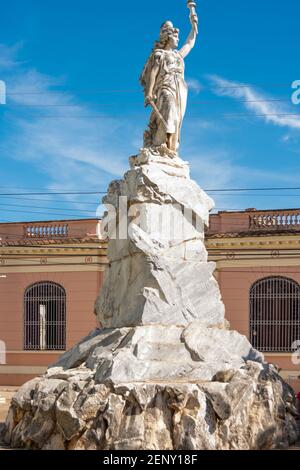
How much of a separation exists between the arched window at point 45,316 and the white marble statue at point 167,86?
527 inches

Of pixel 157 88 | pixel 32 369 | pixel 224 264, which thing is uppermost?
pixel 157 88

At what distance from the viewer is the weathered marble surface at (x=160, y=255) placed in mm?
11406

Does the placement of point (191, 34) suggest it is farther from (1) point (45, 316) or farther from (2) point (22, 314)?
(2) point (22, 314)

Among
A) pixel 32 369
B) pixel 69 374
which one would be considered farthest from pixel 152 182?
pixel 32 369

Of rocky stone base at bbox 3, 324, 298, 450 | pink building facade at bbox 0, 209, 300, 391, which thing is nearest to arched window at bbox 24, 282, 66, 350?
pink building facade at bbox 0, 209, 300, 391

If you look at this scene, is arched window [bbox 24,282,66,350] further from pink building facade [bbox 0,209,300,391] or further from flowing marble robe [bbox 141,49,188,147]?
flowing marble robe [bbox 141,49,188,147]

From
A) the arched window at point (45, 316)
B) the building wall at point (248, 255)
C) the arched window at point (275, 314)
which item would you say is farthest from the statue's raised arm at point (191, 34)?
the arched window at point (45, 316)

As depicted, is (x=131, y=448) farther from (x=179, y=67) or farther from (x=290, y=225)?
(x=290, y=225)

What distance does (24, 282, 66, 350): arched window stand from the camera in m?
25.4

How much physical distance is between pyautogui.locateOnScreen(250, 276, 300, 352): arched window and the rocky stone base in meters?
12.2

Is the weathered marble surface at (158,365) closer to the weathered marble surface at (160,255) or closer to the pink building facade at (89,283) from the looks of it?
the weathered marble surface at (160,255)

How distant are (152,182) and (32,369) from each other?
576 inches

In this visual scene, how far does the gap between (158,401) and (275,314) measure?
556 inches

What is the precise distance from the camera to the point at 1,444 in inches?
428
